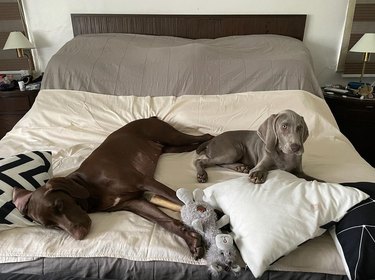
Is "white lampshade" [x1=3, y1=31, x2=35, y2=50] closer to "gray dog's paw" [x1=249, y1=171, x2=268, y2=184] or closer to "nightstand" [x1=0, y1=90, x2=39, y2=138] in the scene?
"nightstand" [x1=0, y1=90, x2=39, y2=138]

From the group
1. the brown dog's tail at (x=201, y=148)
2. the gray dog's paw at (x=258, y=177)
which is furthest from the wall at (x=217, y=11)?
the gray dog's paw at (x=258, y=177)

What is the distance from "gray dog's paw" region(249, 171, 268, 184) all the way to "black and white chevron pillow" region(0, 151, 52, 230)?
0.86 metres

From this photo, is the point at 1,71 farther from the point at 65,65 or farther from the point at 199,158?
the point at 199,158

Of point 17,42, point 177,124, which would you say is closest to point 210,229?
point 177,124

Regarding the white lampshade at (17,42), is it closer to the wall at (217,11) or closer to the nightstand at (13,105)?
the wall at (217,11)

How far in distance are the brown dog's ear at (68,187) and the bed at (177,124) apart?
11 centimetres

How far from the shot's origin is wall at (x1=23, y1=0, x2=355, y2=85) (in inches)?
110

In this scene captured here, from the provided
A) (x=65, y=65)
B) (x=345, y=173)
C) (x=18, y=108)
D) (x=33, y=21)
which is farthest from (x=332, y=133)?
(x=33, y=21)

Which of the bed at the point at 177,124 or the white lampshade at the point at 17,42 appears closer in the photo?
the bed at the point at 177,124

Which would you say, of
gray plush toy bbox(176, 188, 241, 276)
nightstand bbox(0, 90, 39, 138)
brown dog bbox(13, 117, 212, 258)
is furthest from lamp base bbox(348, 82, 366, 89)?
nightstand bbox(0, 90, 39, 138)

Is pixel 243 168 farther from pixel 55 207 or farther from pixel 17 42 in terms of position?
pixel 17 42

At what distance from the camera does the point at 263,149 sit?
1517mm

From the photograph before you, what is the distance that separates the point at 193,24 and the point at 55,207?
6.98 feet

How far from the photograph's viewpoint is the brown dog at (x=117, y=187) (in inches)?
46.4
